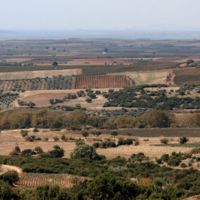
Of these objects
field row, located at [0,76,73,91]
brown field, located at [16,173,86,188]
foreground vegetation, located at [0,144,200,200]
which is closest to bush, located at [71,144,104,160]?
foreground vegetation, located at [0,144,200,200]

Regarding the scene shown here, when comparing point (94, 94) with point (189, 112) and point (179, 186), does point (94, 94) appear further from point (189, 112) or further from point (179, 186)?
point (179, 186)

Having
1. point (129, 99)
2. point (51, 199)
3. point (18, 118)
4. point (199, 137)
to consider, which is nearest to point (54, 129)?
point (18, 118)

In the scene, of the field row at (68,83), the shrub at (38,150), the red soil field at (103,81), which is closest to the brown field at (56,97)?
the red soil field at (103,81)

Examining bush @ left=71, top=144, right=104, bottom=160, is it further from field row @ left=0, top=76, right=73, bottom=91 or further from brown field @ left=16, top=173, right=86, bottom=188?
field row @ left=0, top=76, right=73, bottom=91

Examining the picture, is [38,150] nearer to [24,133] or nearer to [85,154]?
[85,154]

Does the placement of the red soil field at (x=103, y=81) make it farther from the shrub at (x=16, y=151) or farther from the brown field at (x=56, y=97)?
the shrub at (x=16, y=151)

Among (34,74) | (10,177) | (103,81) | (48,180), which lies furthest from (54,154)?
(34,74)
